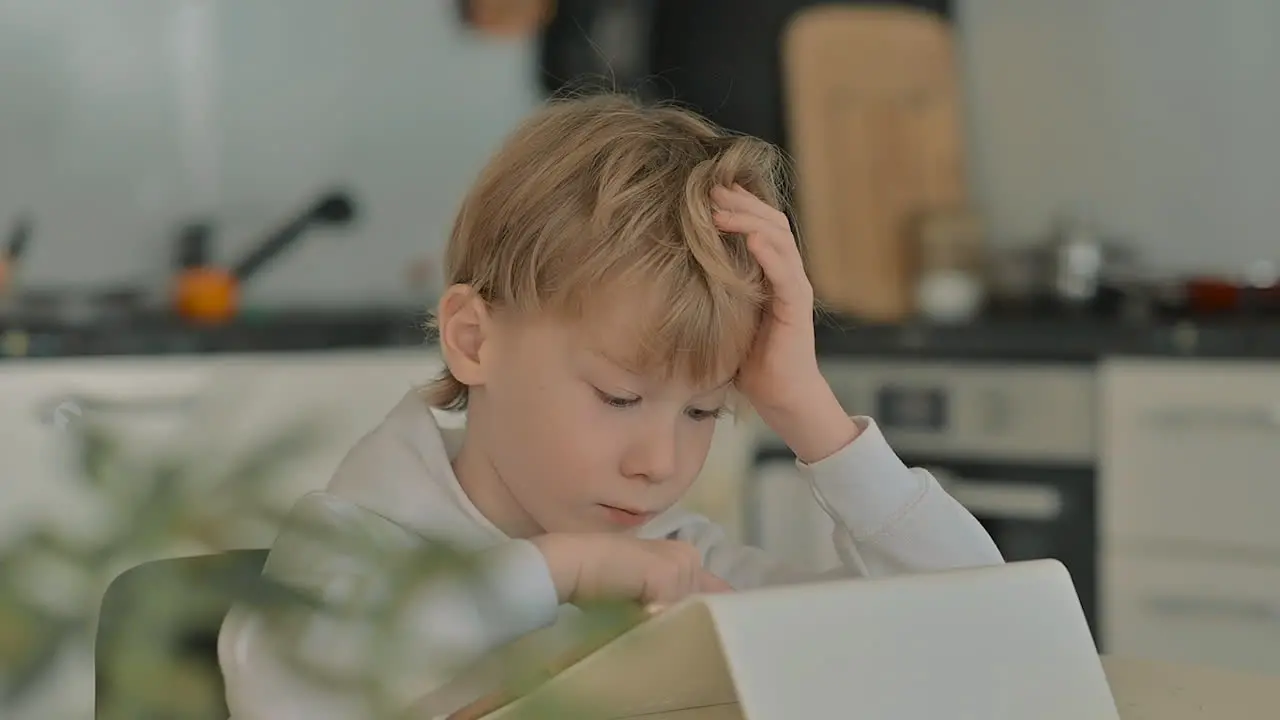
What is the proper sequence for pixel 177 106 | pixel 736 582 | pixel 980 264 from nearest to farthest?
pixel 736 582 < pixel 177 106 < pixel 980 264

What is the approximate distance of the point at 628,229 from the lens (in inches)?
39.6

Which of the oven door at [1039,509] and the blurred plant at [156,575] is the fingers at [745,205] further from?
the oven door at [1039,509]

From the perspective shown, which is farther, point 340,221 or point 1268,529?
point 340,221

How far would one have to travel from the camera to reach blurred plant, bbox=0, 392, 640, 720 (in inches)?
9.2

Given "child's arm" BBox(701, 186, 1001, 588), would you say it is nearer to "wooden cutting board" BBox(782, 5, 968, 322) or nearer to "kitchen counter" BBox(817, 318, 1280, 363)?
"kitchen counter" BBox(817, 318, 1280, 363)

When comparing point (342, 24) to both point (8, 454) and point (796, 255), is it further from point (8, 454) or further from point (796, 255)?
point (796, 255)

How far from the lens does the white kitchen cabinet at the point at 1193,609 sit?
2539 millimetres

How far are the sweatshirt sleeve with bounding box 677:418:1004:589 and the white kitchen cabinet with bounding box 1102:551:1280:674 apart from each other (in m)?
1.59

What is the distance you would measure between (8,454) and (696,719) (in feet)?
5.46

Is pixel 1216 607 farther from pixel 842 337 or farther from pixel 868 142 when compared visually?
pixel 868 142

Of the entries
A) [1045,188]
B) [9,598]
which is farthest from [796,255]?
[1045,188]

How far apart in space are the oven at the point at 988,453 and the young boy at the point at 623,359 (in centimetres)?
158

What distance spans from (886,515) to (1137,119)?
248 cm

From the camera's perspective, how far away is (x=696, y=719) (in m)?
0.61
